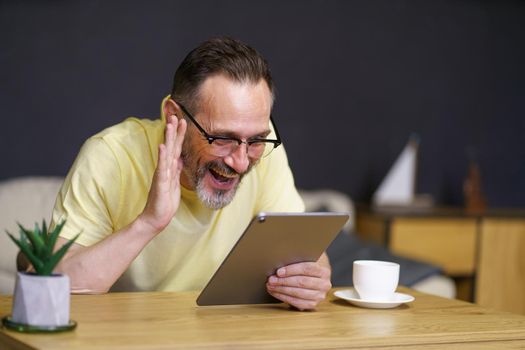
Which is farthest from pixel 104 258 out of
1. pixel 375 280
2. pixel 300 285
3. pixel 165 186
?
pixel 375 280

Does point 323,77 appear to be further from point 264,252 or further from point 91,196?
point 264,252

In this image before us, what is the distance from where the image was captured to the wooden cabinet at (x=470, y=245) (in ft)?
15.0

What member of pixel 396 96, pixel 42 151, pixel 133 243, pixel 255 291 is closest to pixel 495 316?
pixel 255 291

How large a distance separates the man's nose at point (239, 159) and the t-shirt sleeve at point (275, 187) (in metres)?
0.37

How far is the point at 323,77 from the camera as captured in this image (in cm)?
492

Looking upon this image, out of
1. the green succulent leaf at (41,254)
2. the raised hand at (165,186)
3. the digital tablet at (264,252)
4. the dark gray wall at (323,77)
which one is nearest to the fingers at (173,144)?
the raised hand at (165,186)

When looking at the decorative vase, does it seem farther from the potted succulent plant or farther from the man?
the man

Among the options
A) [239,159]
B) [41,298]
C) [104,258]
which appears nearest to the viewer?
[41,298]

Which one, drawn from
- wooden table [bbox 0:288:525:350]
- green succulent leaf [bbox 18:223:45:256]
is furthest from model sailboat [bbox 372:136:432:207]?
green succulent leaf [bbox 18:223:45:256]

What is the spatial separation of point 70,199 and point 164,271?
346 millimetres

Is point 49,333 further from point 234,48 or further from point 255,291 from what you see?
point 234,48

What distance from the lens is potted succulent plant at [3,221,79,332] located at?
5.37 feet

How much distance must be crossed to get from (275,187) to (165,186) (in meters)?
0.59

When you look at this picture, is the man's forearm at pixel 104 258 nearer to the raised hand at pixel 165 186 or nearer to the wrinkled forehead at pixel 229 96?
the raised hand at pixel 165 186
